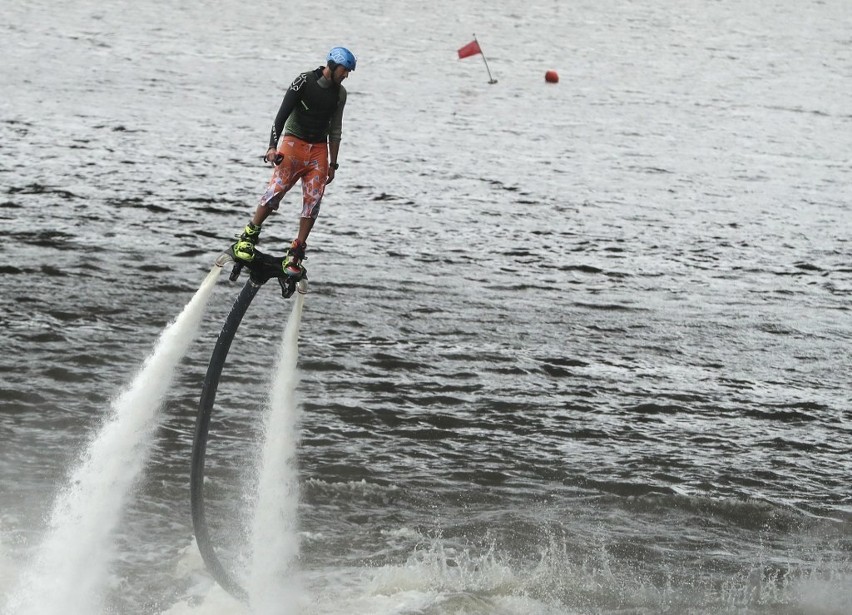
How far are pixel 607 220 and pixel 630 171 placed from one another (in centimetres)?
775

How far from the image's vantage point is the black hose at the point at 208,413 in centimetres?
1344

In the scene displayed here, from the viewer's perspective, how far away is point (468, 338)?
92.0 ft

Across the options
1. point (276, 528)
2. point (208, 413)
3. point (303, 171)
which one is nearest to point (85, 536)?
point (276, 528)

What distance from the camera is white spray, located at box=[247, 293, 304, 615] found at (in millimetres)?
17703

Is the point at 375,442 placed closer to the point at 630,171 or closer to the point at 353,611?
the point at 353,611

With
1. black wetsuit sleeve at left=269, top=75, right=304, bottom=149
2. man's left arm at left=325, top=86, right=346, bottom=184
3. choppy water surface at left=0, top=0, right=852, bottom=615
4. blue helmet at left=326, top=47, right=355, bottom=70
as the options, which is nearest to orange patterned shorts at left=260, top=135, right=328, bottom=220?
man's left arm at left=325, top=86, right=346, bottom=184

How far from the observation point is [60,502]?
1869 cm

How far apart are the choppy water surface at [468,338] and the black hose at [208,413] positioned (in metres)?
2.55

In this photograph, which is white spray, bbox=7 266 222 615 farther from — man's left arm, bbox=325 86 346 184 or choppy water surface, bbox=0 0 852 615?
man's left arm, bbox=325 86 346 184

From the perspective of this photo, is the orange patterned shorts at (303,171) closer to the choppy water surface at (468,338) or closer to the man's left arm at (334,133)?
the man's left arm at (334,133)

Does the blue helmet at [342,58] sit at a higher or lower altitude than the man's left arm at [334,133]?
higher

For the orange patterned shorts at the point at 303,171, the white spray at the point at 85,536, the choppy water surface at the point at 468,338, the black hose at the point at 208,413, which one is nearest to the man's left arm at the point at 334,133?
the orange patterned shorts at the point at 303,171

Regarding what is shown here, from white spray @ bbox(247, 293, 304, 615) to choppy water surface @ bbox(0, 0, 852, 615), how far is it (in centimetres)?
49

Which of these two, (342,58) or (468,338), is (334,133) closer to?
(342,58)
